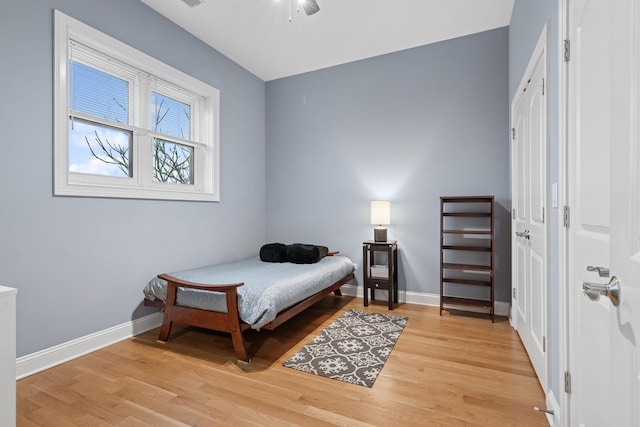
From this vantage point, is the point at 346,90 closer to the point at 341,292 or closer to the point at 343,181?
the point at 343,181

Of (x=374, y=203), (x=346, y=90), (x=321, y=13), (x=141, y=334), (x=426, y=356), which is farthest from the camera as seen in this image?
(x=346, y=90)

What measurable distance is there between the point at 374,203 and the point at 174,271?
7.34ft

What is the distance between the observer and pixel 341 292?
13.1 feet

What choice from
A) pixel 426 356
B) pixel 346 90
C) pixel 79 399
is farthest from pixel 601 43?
pixel 346 90

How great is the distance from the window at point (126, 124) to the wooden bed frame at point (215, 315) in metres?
0.96

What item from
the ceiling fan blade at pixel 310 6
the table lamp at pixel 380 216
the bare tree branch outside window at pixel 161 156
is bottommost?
the table lamp at pixel 380 216

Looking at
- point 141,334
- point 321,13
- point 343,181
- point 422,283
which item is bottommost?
point 141,334

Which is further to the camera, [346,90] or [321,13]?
[346,90]

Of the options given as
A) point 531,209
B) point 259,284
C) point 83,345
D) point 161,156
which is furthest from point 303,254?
point 531,209

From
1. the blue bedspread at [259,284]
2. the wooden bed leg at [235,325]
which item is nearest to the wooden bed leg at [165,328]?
the blue bedspread at [259,284]

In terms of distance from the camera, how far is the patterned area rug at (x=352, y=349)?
207cm

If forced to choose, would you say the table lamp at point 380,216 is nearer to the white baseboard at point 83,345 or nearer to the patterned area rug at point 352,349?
the patterned area rug at point 352,349

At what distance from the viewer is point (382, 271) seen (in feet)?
11.3

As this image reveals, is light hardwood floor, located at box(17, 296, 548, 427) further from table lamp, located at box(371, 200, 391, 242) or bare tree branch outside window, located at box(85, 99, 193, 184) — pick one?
bare tree branch outside window, located at box(85, 99, 193, 184)
